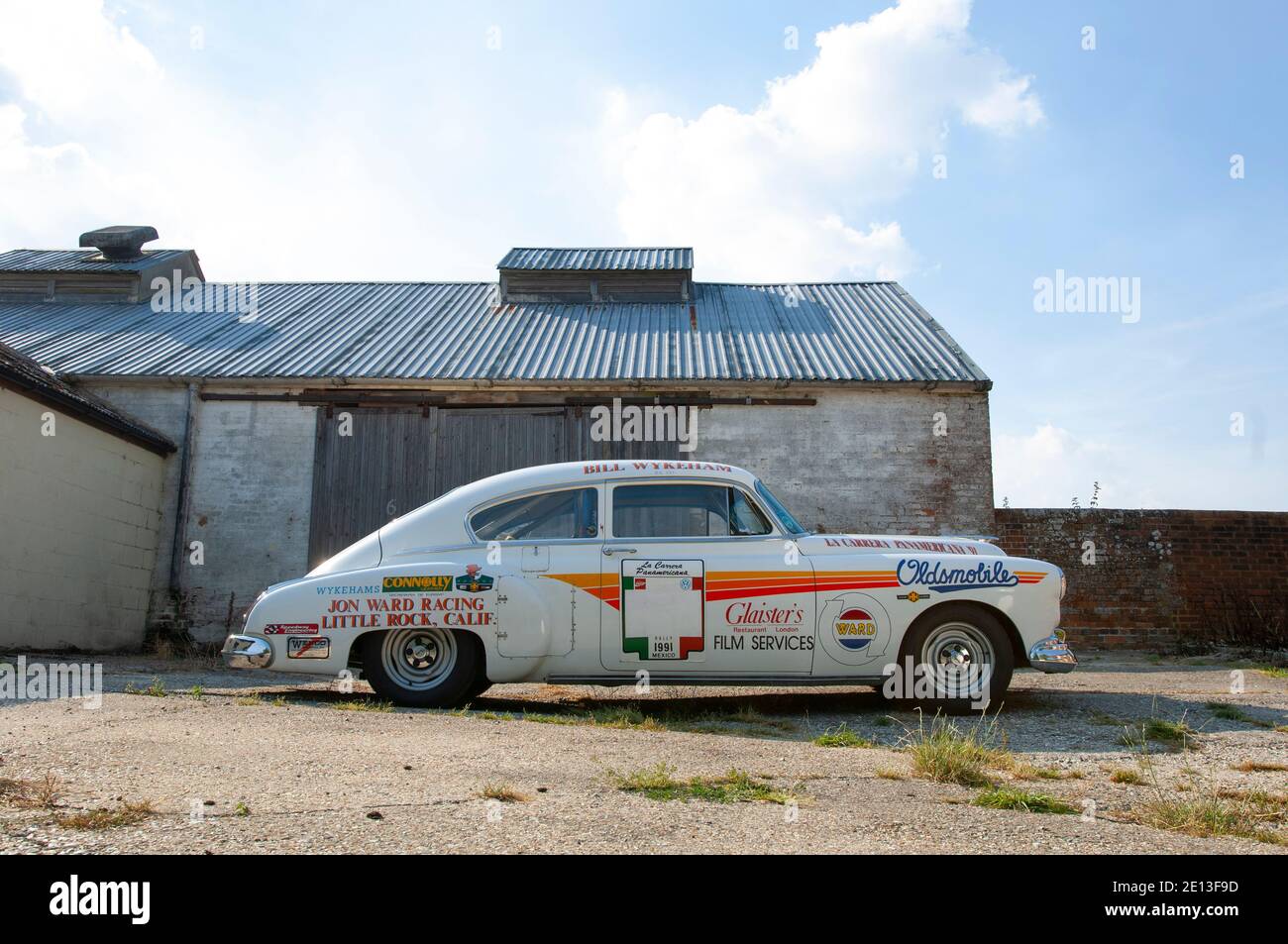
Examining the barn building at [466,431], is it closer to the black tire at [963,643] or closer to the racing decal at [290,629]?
the black tire at [963,643]

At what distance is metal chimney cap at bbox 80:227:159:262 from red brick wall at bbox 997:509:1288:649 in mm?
16200

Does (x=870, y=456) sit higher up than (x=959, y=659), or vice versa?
(x=870, y=456)

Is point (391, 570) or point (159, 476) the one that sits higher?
point (159, 476)

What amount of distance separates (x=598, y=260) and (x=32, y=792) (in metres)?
14.4

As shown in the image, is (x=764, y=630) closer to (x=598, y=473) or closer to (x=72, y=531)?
(x=598, y=473)

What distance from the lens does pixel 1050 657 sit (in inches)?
237

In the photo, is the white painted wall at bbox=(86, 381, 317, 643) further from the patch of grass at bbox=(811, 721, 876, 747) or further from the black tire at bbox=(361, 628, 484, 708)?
the patch of grass at bbox=(811, 721, 876, 747)

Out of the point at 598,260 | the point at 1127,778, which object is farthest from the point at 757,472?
the point at 1127,778

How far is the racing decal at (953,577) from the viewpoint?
6043 mm

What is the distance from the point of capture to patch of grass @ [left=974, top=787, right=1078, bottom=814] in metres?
3.55

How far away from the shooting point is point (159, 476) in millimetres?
12398
